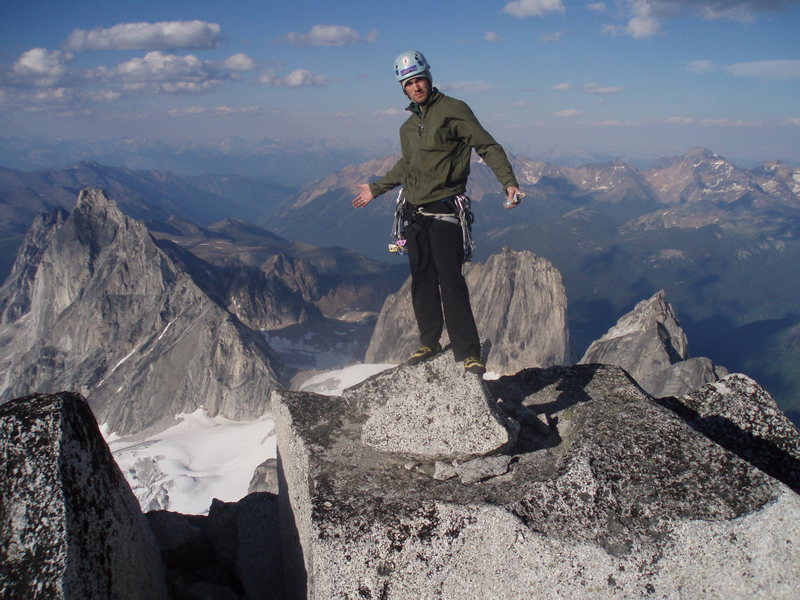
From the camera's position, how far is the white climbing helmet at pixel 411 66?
10484 millimetres

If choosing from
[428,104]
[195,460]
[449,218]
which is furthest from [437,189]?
[195,460]

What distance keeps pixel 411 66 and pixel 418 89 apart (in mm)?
447

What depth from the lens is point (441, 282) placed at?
11.4m

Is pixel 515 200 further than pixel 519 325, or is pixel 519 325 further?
pixel 519 325

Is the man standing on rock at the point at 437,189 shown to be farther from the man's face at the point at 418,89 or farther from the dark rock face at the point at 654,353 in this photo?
the dark rock face at the point at 654,353

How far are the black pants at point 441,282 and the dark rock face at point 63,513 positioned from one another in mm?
6456

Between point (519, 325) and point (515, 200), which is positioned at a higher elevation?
point (515, 200)

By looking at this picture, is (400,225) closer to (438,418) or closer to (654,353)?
(438,418)

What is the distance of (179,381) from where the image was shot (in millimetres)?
167625

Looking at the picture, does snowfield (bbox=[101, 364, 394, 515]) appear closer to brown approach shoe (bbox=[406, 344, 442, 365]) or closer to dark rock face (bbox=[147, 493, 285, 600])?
dark rock face (bbox=[147, 493, 285, 600])

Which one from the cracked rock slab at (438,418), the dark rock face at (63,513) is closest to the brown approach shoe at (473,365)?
the cracked rock slab at (438,418)

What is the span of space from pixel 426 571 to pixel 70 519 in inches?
181

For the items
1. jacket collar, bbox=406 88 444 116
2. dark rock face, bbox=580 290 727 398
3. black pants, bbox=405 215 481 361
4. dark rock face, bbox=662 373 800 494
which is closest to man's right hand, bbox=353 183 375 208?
black pants, bbox=405 215 481 361

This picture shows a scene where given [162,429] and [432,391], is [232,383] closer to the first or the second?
[162,429]
